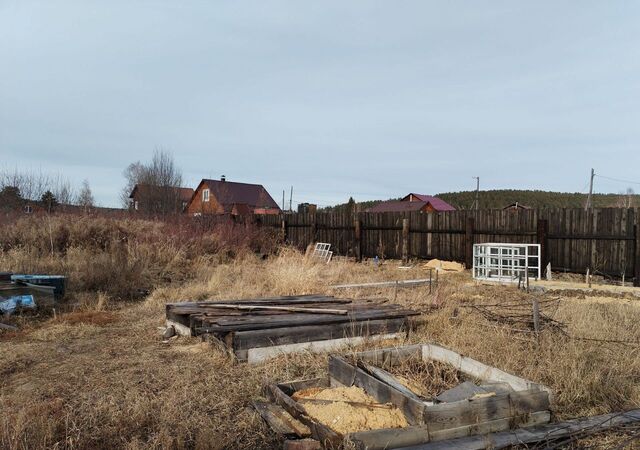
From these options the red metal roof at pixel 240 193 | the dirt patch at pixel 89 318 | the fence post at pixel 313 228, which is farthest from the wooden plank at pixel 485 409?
the red metal roof at pixel 240 193

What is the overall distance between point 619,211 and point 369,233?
27.2ft

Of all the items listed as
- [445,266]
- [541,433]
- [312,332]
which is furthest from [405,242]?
[541,433]

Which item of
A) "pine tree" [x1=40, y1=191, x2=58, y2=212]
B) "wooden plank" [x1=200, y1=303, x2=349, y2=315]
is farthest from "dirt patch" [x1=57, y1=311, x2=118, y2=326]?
"pine tree" [x1=40, y1=191, x2=58, y2=212]

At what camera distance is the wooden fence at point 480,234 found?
1144 cm

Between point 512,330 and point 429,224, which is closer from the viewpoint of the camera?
point 512,330

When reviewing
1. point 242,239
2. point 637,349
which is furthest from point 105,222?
point 637,349

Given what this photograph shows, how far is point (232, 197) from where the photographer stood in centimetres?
4547

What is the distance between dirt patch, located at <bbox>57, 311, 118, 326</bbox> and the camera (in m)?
6.86

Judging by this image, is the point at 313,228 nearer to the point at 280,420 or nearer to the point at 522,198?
the point at 280,420

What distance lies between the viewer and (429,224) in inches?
617

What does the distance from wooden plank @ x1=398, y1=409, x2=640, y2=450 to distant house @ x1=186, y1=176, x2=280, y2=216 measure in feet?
127

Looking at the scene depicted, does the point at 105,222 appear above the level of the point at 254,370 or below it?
above

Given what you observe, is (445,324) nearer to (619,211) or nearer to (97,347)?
(97,347)

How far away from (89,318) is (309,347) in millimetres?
3820
